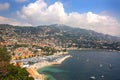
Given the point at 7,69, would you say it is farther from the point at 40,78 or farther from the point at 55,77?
the point at 55,77

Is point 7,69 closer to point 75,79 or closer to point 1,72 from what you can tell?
point 1,72

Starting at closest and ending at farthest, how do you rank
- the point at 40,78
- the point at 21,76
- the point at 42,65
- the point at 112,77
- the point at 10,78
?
the point at 10,78 → the point at 21,76 → the point at 40,78 → the point at 112,77 → the point at 42,65

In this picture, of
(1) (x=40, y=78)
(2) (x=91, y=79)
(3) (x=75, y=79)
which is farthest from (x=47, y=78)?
(2) (x=91, y=79)

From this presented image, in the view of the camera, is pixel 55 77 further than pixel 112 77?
No

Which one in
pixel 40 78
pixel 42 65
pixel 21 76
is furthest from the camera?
pixel 42 65

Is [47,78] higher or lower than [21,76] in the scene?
lower

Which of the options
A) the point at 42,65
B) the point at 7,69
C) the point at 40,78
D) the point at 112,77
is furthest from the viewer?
the point at 42,65

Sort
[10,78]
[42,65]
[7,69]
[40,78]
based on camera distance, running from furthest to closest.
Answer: [42,65]
[40,78]
[7,69]
[10,78]

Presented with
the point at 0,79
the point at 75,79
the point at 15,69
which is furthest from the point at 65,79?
the point at 0,79

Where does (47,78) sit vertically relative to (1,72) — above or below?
below
